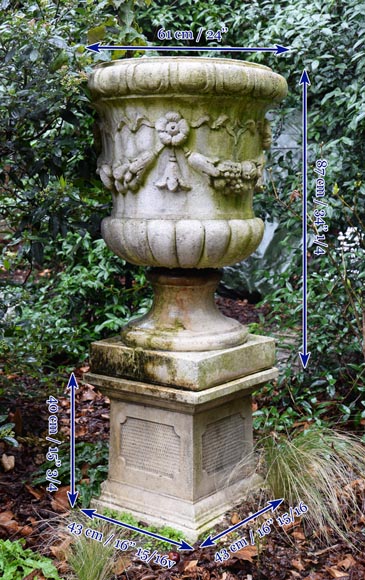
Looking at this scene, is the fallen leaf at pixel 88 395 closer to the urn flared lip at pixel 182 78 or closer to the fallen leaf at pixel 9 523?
the fallen leaf at pixel 9 523

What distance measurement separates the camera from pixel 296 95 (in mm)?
4809

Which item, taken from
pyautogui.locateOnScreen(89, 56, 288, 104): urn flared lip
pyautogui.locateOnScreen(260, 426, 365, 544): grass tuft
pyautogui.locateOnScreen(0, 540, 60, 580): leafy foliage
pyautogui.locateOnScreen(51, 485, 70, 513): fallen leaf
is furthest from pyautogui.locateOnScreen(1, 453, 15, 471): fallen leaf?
pyautogui.locateOnScreen(89, 56, 288, 104): urn flared lip

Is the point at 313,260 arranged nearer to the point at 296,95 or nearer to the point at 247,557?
the point at 296,95

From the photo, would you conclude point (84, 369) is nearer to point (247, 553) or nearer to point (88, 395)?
point (88, 395)

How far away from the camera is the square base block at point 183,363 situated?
9.68 feet

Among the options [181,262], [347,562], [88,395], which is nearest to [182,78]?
[181,262]

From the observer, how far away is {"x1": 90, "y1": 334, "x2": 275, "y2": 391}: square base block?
2951 mm

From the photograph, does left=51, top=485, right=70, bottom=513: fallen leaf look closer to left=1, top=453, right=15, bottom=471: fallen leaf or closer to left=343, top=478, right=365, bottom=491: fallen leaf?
left=1, top=453, right=15, bottom=471: fallen leaf

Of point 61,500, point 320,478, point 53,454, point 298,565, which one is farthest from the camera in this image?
point 53,454

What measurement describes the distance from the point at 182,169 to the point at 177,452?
45.7 inches

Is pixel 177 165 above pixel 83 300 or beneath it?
above

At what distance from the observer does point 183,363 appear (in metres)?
→ 2.95

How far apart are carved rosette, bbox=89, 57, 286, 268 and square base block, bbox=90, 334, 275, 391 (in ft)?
1.24

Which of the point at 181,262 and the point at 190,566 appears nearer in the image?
the point at 190,566
